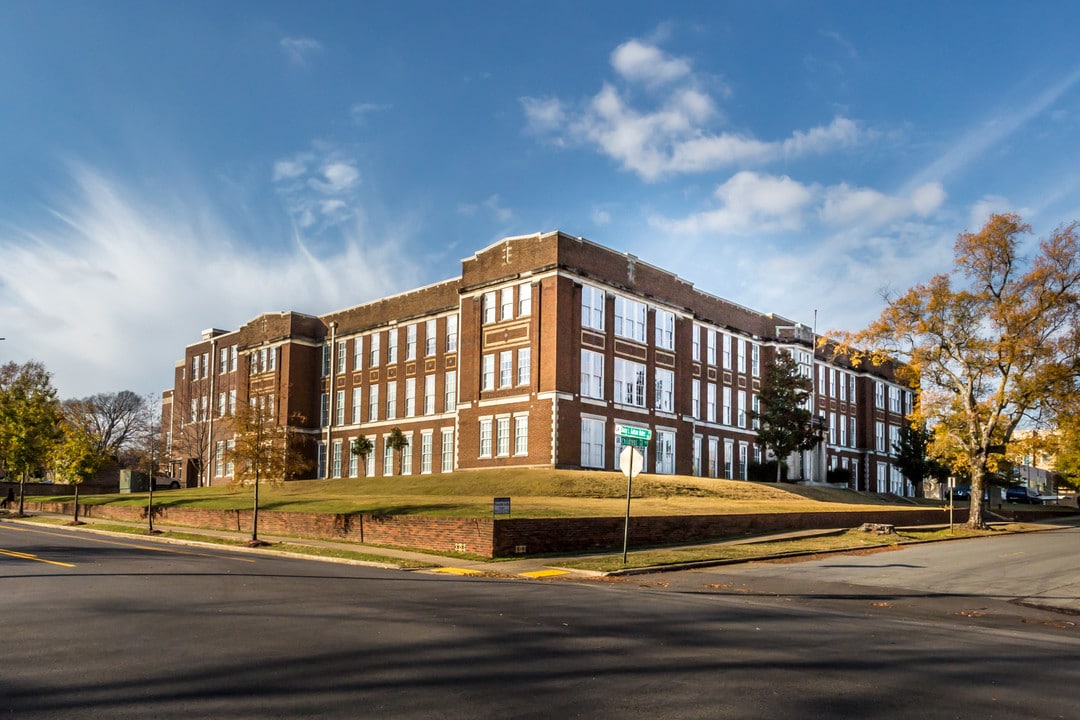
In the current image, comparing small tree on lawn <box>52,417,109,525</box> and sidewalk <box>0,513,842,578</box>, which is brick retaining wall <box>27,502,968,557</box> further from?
small tree on lawn <box>52,417,109,525</box>

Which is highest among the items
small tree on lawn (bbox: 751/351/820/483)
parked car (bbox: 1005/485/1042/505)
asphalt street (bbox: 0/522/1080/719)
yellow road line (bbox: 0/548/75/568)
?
small tree on lawn (bbox: 751/351/820/483)

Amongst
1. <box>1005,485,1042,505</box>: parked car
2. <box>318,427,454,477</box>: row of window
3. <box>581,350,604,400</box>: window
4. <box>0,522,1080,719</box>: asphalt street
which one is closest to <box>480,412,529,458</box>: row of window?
<box>581,350,604,400</box>: window

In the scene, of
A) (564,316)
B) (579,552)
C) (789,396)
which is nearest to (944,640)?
(579,552)

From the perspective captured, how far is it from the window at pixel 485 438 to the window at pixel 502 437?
2.23 feet

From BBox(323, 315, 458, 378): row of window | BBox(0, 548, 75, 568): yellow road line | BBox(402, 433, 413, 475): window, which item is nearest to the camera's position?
BBox(0, 548, 75, 568): yellow road line

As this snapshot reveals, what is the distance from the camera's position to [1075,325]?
39.1 metres

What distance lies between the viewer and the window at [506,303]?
5325 cm

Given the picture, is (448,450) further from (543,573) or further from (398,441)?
(543,573)

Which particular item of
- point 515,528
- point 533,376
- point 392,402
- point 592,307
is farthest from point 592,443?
point 515,528

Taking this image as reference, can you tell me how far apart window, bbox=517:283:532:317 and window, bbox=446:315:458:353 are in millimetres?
10439

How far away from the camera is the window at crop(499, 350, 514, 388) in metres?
52.8

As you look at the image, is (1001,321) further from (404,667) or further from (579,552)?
(404,667)

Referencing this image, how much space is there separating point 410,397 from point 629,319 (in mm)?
18574

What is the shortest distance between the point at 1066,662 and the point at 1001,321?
3235cm
